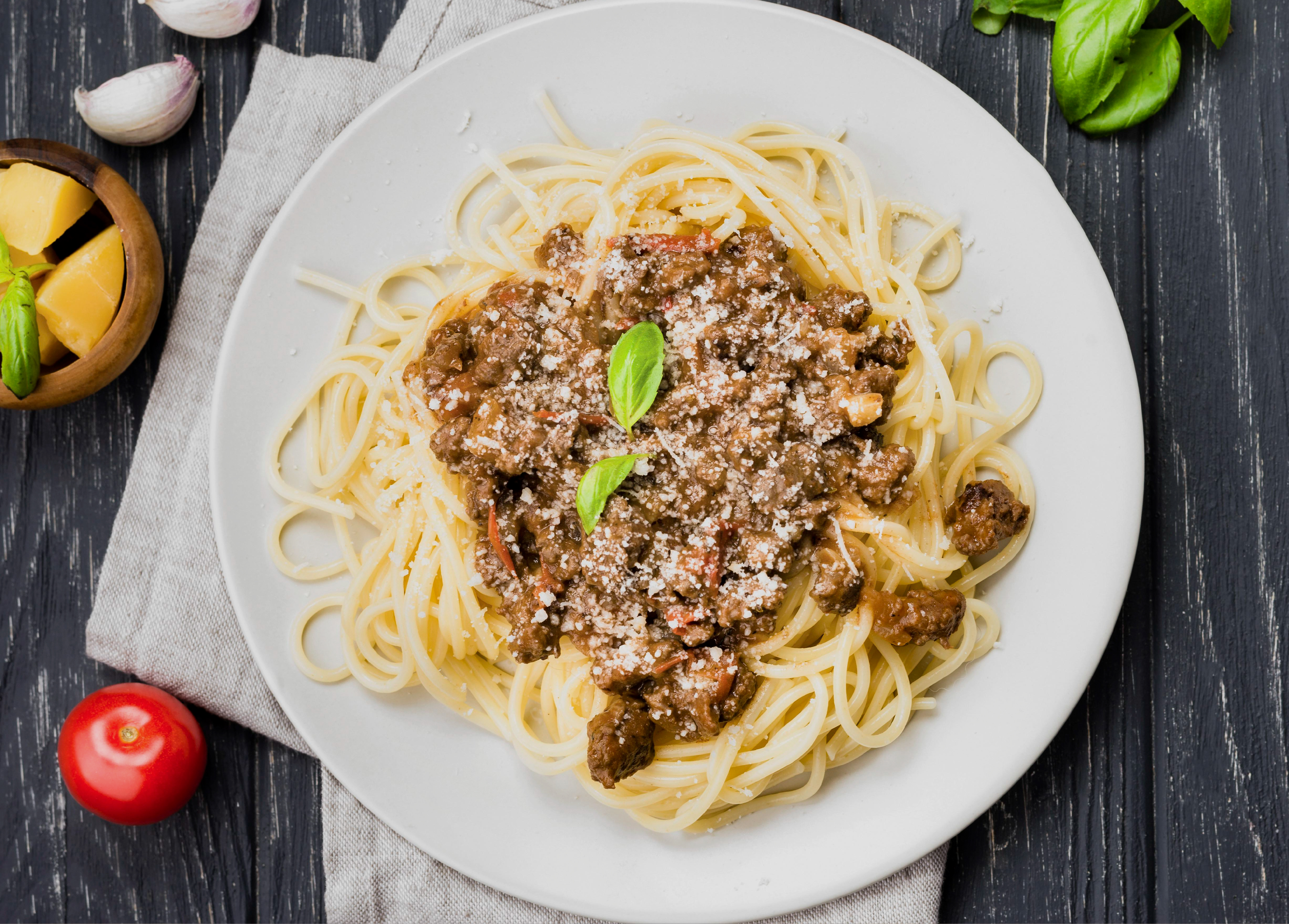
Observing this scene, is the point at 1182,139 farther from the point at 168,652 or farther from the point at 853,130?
the point at 168,652

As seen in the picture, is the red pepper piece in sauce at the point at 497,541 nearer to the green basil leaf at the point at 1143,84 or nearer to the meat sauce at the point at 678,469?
the meat sauce at the point at 678,469

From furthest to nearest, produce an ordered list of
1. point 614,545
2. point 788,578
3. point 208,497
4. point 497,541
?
point 208,497 → point 788,578 → point 497,541 → point 614,545

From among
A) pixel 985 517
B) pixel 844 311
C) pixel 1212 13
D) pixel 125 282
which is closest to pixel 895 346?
pixel 844 311

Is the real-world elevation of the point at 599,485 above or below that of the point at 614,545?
above

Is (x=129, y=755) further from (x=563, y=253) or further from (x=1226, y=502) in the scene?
(x=1226, y=502)

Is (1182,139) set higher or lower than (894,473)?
higher

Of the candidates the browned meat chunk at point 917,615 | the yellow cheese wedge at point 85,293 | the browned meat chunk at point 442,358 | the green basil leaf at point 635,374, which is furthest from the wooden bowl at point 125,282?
the browned meat chunk at point 917,615

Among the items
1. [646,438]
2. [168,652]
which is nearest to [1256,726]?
[646,438]
